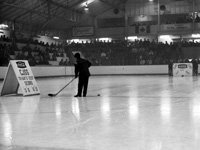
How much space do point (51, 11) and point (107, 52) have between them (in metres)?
7.97

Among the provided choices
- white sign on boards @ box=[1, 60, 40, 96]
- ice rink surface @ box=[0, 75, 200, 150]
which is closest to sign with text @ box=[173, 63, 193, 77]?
white sign on boards @ box=[1, 60, 40, 96]

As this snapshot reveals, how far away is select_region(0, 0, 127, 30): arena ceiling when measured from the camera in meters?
30.7

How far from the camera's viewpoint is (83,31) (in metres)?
43.9

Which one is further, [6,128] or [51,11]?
[51,11]

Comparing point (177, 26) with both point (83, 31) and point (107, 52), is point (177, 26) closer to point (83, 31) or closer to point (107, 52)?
point (107, 52)

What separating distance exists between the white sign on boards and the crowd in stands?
53.4 feet

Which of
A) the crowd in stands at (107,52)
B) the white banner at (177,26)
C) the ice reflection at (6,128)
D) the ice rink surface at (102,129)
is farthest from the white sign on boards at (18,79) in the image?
the white banner at (177,26)

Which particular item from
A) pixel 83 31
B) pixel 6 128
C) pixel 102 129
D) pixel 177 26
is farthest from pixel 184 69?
pixel 6 128

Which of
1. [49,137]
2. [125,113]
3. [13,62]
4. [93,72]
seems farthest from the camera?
[93,72]

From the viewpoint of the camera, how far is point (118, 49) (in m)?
33.2

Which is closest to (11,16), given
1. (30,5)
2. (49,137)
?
(30,5)

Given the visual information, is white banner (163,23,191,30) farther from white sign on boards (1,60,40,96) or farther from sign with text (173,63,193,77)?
white sign on boards (1,60,40,96)

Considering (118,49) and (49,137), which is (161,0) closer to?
(118,49)

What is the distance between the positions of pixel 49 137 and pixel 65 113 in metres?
2.15
